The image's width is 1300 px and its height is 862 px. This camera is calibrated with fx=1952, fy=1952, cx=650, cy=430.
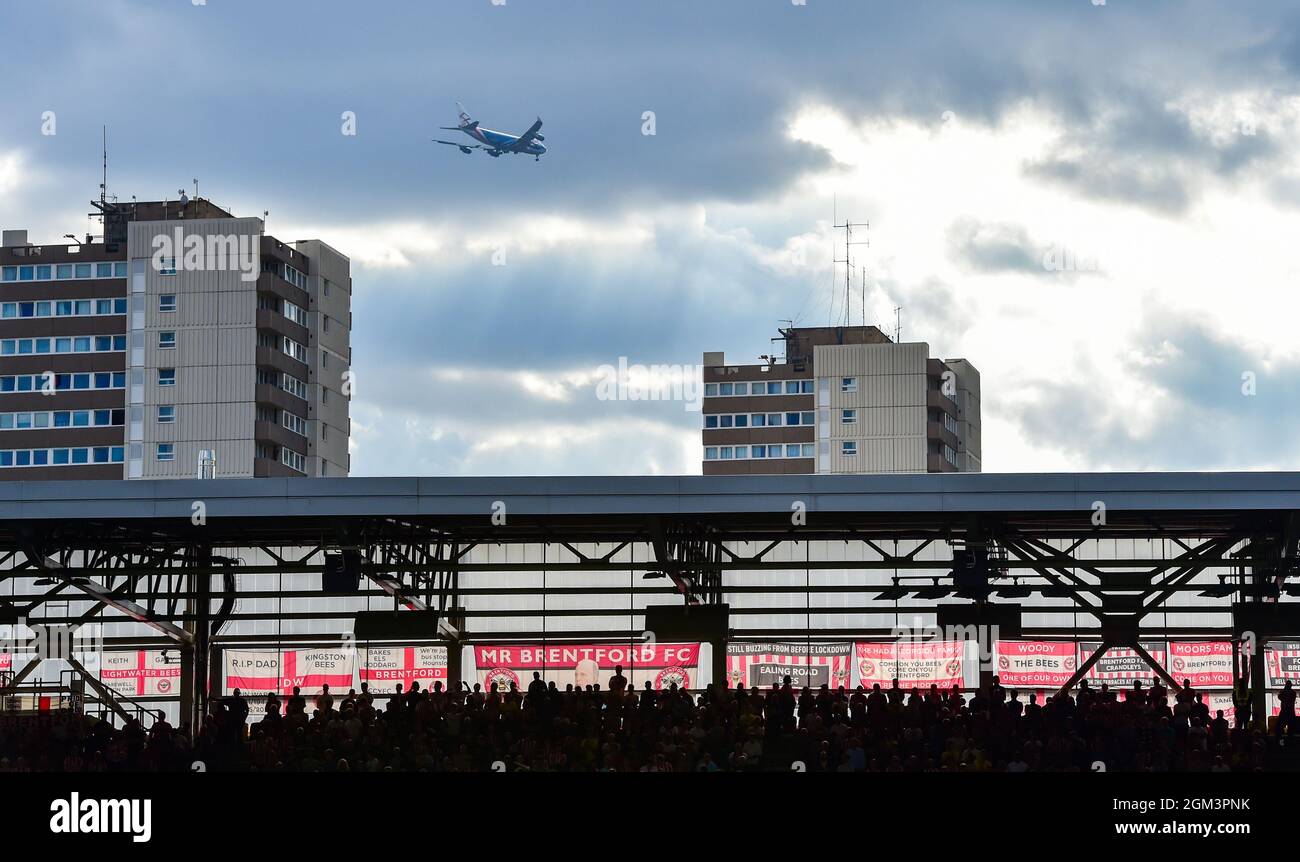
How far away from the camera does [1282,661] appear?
32469 mm

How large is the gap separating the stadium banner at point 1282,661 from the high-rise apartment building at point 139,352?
94.3 m

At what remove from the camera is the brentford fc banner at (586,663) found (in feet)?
113

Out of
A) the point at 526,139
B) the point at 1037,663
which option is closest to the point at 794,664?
the point at 1037,663

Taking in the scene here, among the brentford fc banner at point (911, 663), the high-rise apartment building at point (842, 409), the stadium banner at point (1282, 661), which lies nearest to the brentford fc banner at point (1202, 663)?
the stadium banner at point (1282, 661)

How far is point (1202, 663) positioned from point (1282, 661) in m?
1.83

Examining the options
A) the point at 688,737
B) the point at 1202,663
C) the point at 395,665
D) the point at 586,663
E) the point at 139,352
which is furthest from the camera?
the point at 139,352

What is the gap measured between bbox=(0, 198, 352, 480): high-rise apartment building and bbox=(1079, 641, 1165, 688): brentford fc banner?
3600 inches

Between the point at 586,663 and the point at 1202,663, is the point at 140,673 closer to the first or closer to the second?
the point at 586,663

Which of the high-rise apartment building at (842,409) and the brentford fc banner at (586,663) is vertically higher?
the high-rise apartment building at (842,409)

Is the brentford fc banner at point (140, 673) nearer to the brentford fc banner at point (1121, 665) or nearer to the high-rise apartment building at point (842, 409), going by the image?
the brentford fc banner at point (1121, 665)

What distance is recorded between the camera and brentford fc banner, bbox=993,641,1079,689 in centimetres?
3416

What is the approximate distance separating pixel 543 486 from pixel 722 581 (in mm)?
9507

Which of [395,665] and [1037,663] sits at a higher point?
[1037,663]
